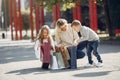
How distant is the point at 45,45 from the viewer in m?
13.6

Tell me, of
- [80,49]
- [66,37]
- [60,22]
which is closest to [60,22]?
[60,22]

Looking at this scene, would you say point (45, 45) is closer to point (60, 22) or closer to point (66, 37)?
point (66, 37)

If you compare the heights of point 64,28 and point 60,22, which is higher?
point 60,22

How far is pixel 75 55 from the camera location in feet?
43.4

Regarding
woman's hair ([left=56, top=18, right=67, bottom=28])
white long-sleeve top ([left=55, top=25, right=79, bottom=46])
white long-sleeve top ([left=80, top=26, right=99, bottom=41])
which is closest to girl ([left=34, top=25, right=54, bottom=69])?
white long-sleeve top ([left=55, top=25, right=79, bottom=46])

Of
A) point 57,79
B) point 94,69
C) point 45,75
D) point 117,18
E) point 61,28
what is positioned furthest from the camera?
point 117,18

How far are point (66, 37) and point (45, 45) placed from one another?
69 cm

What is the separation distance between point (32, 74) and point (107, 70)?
2.01 metres

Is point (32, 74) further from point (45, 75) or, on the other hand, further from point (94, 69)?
point (94, 69)

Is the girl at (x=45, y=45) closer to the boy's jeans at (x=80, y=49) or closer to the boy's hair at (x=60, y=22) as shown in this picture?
the boy's hair at (x=60, y=22)

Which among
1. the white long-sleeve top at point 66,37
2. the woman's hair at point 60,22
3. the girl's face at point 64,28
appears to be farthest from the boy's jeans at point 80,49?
the woman's hair at point 60,22

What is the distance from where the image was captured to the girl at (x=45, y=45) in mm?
13414

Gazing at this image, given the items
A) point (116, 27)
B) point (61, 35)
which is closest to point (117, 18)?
point (116, 27)

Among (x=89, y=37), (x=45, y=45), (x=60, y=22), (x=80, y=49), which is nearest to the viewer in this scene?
(x=60, y=22)
